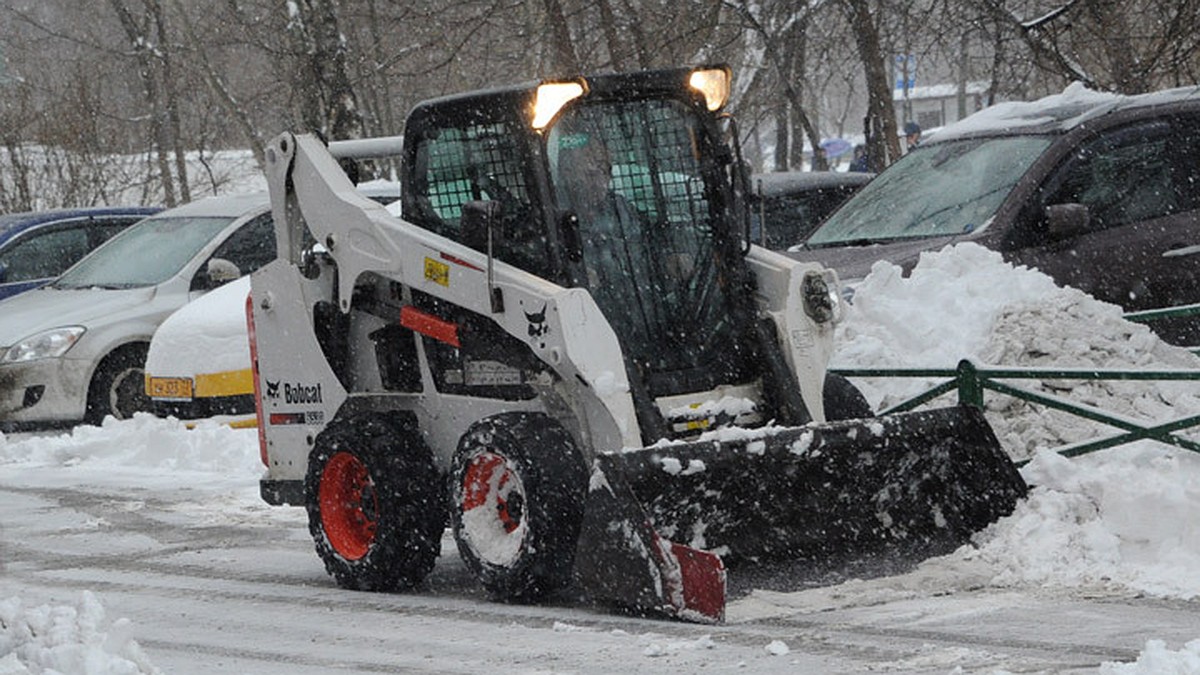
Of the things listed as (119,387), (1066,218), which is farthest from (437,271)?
(119,387)

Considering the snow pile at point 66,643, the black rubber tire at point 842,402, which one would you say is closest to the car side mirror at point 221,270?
the black rubber tire at point 842,402

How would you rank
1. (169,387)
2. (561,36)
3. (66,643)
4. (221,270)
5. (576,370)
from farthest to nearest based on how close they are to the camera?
1. (561,36)
2. (169,387)
3. (221,270)
4. (576,370)
5. (66,643)

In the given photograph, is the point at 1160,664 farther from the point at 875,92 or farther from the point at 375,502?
the point at 875,92

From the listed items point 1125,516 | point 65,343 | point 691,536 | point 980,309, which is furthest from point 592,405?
point 65,343

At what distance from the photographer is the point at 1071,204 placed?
11.1m

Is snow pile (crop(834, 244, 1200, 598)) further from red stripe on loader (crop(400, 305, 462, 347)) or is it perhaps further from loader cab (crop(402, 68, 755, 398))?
red stripe on loader (crop(400, 305, 462, 347))

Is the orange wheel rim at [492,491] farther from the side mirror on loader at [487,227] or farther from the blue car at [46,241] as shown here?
the blue car at [46,241]

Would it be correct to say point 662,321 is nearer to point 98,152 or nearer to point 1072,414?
point 1072,414

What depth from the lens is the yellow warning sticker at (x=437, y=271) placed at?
797 centimetres

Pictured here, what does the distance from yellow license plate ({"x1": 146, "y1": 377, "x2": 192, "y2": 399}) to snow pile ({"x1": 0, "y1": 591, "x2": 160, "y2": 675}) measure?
706 centimetres

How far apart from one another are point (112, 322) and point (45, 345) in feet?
1.75

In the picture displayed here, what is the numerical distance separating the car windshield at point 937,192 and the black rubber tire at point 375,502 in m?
4.45

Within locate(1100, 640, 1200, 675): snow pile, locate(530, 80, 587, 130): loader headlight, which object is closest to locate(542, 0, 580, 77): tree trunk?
locate(530, 80, 587, 130): loader headlight

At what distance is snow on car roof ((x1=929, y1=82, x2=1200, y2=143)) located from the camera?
11867 millimetres
